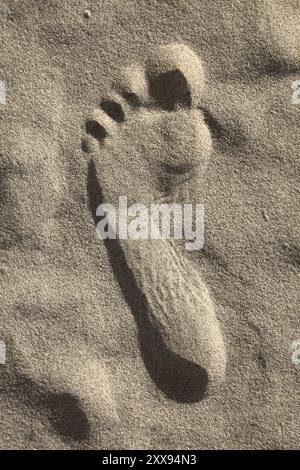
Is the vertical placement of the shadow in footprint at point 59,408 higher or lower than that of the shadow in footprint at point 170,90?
lower

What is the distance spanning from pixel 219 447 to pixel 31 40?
958 mm

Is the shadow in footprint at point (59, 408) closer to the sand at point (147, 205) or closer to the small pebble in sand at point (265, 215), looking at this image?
the sand at point (147, 205)

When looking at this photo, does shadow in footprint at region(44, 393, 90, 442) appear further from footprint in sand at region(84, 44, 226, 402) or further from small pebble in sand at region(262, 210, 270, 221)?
small pebble in sand at region(262, 210, 270, 221)

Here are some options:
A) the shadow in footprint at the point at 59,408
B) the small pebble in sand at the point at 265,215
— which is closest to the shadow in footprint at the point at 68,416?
the shadow in footprint at the point at 59,408

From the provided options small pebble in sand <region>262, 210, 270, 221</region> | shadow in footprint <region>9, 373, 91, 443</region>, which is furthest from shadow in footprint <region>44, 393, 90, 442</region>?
small pebble in sand <region>262, 210, 270, 221</region>

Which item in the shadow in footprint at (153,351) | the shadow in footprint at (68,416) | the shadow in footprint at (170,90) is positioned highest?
the shadow in footprint at (170,90)

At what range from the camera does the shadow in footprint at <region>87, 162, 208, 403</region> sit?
1182 millimetres

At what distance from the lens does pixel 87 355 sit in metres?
1.20

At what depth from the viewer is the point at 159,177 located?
1200 mm

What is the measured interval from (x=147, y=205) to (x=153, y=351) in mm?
311

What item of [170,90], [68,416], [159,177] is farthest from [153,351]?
[170,90]

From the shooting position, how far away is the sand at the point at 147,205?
119 centimetres

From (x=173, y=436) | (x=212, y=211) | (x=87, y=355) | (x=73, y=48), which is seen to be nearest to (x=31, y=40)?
(x=73, y=48)

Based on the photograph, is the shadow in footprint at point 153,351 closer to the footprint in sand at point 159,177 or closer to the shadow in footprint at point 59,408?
the footprint in sand at point 159,177
